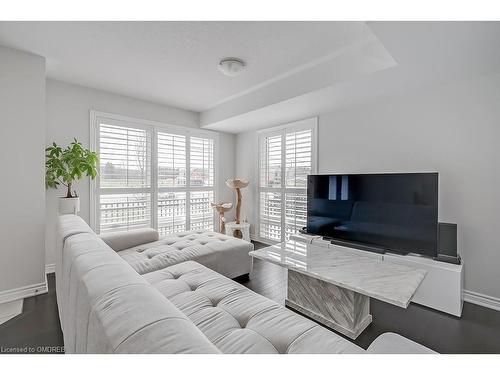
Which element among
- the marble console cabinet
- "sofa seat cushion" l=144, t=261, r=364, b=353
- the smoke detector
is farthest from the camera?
the smoke detector

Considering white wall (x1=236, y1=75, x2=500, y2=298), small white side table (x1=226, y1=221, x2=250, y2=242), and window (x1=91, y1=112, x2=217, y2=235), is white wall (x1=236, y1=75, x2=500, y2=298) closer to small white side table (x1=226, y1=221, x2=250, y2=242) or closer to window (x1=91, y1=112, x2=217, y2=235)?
small white side table (x1=226, y1=221, x2=250, y2=242)

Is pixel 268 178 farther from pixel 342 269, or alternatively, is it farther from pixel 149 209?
pixel 342 269

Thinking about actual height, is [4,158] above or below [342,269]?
above

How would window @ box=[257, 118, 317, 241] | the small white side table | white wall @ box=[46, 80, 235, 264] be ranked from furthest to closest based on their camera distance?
1. the small white side table
2. window @ box=[257, 118, 317, 241]
3. white wall @ box=[46, 80, 235, 264]

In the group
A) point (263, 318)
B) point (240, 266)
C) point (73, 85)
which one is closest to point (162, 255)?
point (240, 266)

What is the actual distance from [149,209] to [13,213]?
1.57 meters

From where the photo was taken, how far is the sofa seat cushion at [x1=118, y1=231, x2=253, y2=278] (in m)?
2.15

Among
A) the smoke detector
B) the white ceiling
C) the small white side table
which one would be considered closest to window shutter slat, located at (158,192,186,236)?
the small white side table

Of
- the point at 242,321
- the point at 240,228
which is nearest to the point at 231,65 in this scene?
the point at 242,321

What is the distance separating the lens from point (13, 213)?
216 centimetres

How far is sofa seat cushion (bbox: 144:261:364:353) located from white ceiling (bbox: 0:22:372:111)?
6.13ft

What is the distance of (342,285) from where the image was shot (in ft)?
5.24

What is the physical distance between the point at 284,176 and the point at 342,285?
238cm

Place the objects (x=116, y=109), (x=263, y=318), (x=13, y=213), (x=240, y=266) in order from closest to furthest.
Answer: (x=263, y=318), (x=13, y=213), (x=240, y=266), (x=116, y=109)
